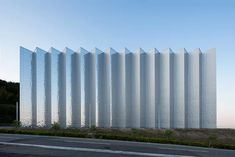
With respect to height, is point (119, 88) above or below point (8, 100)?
above

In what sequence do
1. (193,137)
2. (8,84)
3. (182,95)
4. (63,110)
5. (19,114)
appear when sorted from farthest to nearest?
1. (8,84)
2. (19,114)
3. (63,110)
4. (182,95)
5. (193,137)

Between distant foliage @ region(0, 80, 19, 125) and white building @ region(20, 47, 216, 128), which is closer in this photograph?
white building @ region(20, 47, 216, 128)

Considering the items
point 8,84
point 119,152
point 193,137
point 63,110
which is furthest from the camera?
point 8,84

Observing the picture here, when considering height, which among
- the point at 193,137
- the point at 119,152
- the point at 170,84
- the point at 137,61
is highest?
the point at 137,61

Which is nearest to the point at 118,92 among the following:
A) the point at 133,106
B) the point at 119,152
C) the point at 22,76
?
the point at 133,106

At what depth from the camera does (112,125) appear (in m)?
33.1

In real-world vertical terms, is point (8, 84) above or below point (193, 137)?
above

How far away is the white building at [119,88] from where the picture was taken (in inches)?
1261

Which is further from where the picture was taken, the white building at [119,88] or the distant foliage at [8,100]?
the distant foliage at [8,100]

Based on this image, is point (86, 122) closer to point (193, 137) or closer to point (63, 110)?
point (63, 110)

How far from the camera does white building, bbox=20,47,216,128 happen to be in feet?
105

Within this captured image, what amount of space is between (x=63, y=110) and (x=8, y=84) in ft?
87.6

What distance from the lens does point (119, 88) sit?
33469 mm

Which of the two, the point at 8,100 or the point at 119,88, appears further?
the point at 8,100
